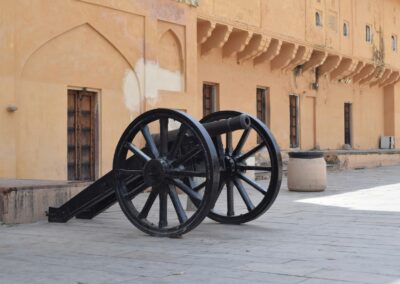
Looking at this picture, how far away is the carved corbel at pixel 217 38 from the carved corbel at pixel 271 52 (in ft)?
7.79

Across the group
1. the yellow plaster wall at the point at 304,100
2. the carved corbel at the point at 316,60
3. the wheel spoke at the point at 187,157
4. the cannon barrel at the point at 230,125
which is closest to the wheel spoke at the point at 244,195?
the cannon barrel at the point at 230,125

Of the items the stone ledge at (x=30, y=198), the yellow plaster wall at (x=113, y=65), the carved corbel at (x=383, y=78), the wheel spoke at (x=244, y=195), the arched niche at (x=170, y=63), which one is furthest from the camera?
the carved corbel at (x=383, y=78)

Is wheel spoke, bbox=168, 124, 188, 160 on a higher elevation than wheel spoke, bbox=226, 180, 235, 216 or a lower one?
higher

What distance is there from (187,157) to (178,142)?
7.2 inches

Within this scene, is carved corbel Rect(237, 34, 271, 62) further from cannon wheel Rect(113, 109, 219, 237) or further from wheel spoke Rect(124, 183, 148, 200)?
wheel spoke Rect(124, 183, 148, 200)

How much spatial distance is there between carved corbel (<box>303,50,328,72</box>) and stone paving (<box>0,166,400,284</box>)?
12587mm

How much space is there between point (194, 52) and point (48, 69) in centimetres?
423

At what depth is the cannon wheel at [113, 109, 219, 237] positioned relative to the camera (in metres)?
6.48

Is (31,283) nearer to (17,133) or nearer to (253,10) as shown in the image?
(17,133)

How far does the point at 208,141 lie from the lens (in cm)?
649

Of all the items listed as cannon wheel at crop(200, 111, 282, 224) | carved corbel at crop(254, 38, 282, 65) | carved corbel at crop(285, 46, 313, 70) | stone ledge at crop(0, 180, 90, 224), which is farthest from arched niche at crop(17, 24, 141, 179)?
carved corbel at crop(285, 46, 313, 70)

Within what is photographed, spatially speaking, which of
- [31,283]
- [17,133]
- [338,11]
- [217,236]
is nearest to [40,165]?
[17,133]

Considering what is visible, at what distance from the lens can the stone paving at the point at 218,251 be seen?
4844 millimetres

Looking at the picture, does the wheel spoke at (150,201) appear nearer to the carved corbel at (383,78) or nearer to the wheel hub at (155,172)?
the wheel hub at (155,172)
